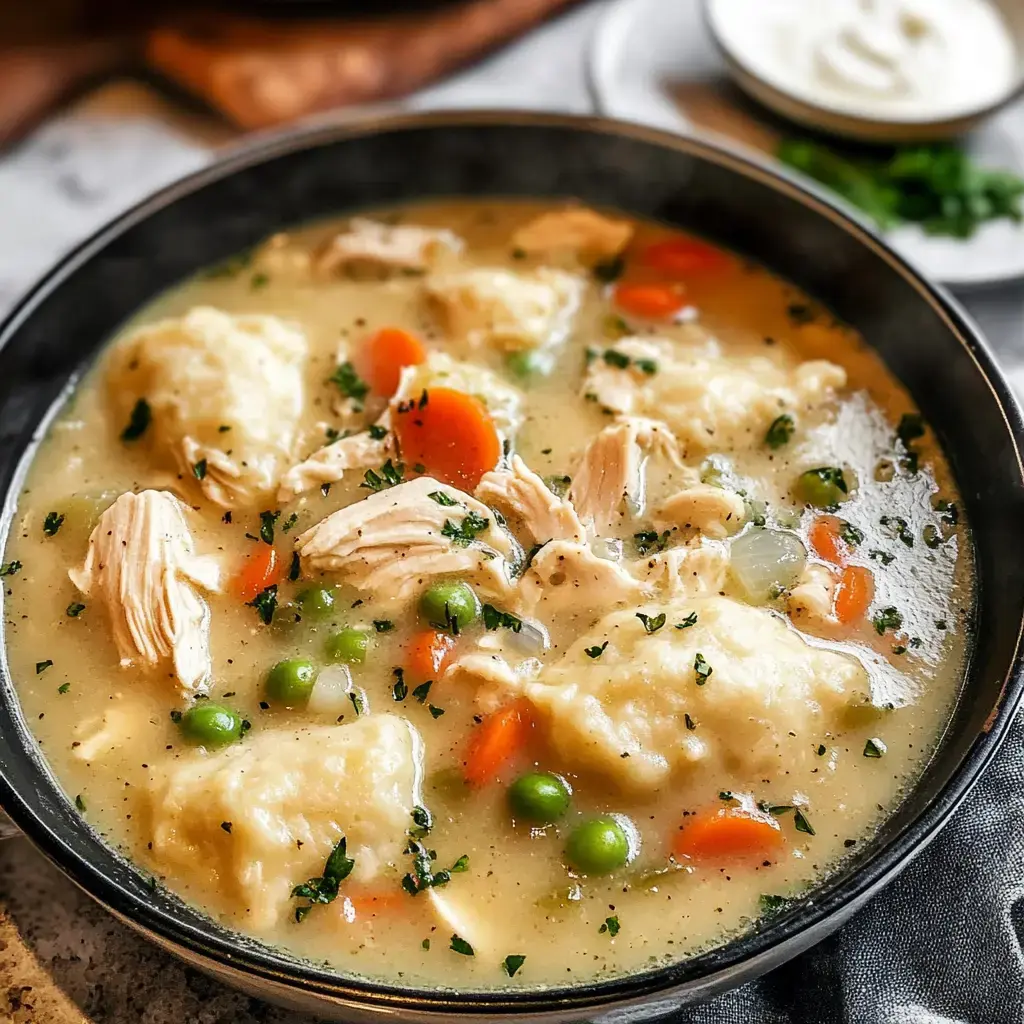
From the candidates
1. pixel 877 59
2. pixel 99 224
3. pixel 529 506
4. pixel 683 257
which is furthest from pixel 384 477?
pixel 877 59

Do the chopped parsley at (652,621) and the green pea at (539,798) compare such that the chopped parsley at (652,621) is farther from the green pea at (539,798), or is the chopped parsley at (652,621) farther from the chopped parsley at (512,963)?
the chopped parsley at (512,963)

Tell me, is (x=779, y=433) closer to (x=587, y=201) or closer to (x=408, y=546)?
(x=408, y=546)

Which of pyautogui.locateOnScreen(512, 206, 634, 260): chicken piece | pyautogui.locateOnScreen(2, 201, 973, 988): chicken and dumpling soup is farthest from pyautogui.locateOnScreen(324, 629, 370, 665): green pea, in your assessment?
pyautogui.locateOnScreen(512, 206, 634, 260): chicken piece

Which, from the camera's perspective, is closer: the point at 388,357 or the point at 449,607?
the point at 449,607

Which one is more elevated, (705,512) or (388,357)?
(388,357)

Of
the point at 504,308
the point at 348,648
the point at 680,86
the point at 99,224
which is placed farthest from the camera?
the point at 680,86

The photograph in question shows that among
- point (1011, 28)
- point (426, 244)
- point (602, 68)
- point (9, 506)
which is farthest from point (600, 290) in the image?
point (1011, 28)

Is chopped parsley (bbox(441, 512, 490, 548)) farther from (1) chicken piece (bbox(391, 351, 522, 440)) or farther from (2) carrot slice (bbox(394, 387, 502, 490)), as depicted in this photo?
(1) chicken piece (bbox(391, 351, 522, 440))
